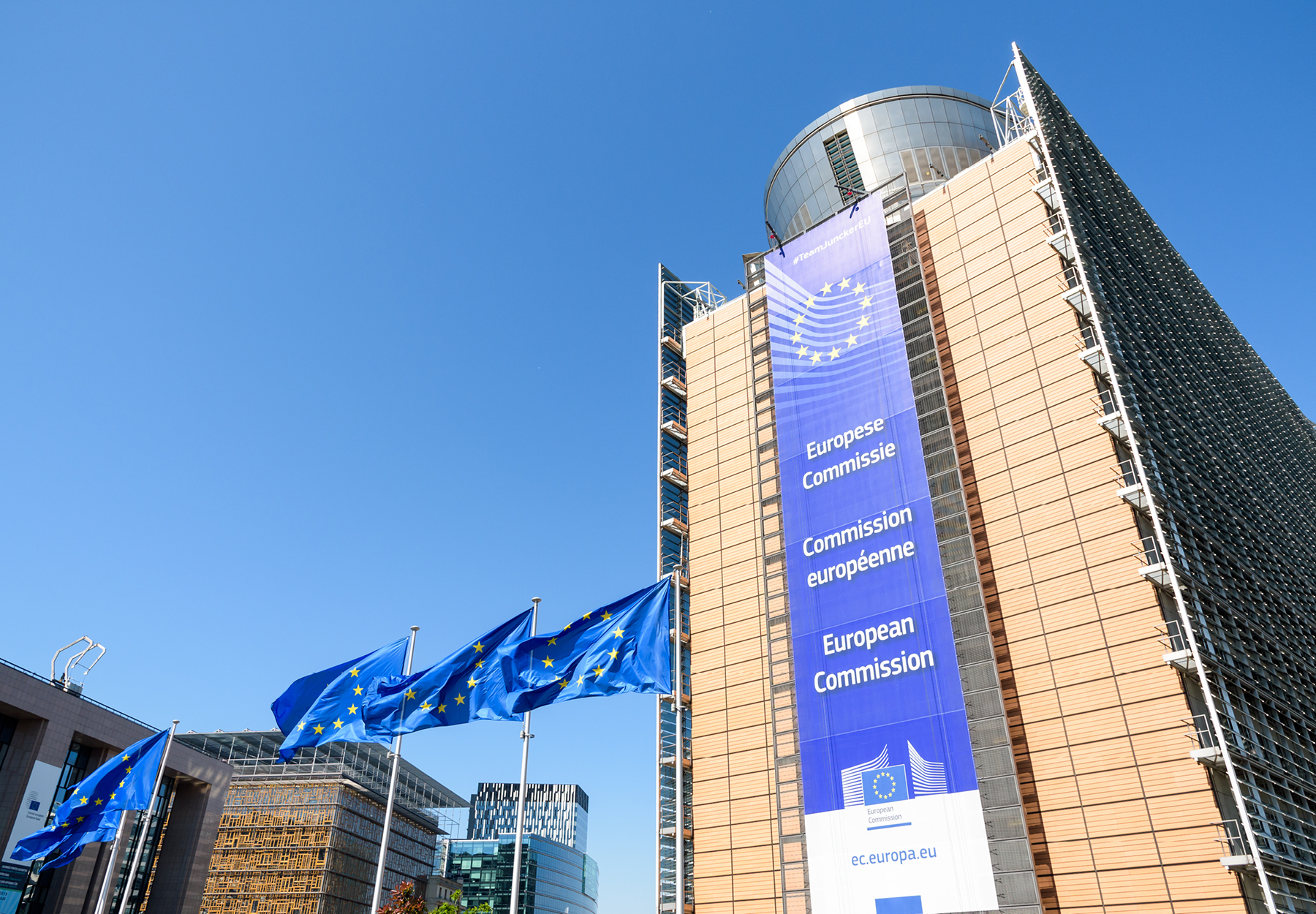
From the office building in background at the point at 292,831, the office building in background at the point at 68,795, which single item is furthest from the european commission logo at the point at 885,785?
the office building in background at the point at 292,831

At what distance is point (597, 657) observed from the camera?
30578mm

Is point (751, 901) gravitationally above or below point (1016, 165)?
below

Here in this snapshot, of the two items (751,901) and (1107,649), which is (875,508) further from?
(751,901)

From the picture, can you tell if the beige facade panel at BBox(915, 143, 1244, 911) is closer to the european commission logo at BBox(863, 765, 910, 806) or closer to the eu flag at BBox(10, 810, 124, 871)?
the european commission logo at BBox(863, 765, 910, 806)

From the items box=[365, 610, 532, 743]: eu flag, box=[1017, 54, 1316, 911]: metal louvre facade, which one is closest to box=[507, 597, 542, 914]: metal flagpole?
box=[365, 610, 532, 743]: eu flag

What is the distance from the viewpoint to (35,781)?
192 ft

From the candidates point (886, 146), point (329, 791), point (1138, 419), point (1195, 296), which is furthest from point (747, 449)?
point (329, 791)

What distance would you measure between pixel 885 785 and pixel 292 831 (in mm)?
83810

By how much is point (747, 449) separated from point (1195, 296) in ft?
150

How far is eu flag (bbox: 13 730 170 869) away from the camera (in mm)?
38906

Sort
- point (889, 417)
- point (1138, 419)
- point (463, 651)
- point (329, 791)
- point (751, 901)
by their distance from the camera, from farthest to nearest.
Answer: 1. point (329, 791)
2. point (889, 417)
3. point (751, 901)
4. point (1138, 419)
5. point (463, 651)

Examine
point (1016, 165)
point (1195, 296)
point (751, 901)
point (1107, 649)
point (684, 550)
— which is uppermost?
point (1195, 296)

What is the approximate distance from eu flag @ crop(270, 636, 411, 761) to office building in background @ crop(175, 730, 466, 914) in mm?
72797

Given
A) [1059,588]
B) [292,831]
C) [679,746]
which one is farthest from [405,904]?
[292,831]
